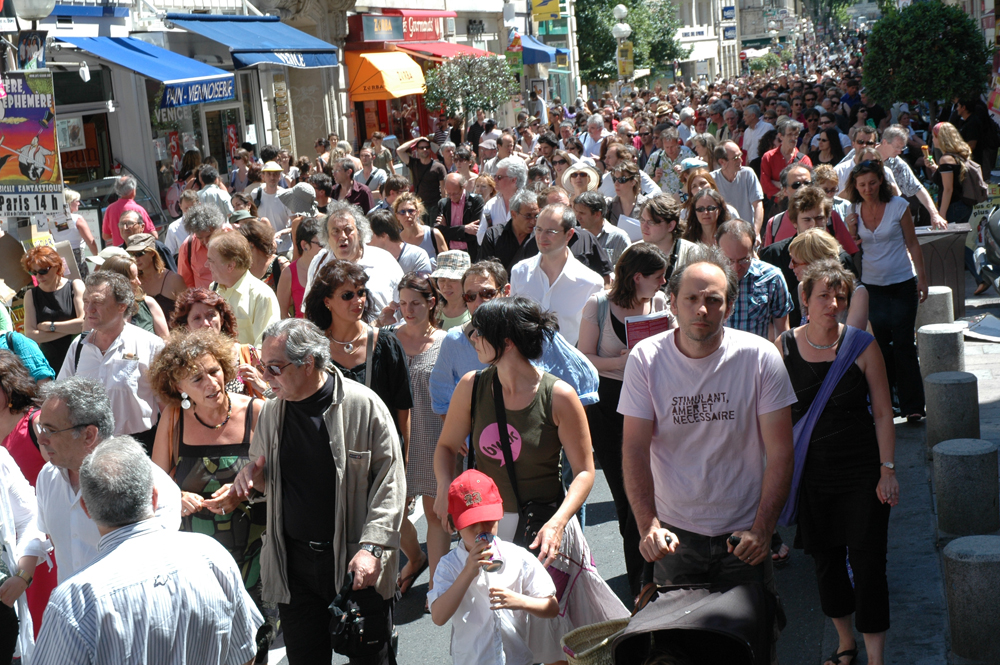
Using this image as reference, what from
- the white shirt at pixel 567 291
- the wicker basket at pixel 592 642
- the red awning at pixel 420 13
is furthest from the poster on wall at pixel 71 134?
the red awning at pixel 420 13

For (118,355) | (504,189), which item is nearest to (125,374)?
(118,355)

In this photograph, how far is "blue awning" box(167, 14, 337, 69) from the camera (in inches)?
722

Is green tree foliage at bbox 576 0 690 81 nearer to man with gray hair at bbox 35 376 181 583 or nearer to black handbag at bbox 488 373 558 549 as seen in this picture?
black handbag at bbox 488 373 558 549

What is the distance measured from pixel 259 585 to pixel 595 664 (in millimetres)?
1668

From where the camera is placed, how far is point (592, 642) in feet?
12.2

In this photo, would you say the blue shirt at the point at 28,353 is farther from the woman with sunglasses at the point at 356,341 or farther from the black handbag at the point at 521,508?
the black handbag at the point at 521,508

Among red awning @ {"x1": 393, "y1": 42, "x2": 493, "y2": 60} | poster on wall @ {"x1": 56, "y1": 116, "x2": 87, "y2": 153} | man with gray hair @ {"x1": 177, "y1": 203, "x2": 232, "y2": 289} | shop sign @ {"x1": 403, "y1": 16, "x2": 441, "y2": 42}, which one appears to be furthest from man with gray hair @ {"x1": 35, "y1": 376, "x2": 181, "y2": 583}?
shop sign @ {"x1": 403, "y1": 16, "x2": 441, "y2": 42}

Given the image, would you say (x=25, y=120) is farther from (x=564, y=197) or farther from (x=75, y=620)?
(x=75, y=620)

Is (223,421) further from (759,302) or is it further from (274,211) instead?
(274,211)

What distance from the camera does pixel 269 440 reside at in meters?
4.18

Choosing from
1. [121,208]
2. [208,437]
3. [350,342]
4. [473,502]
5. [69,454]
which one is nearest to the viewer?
[473,502]

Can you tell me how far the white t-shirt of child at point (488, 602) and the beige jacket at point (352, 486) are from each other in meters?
0.37

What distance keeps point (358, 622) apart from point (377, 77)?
2396 cm

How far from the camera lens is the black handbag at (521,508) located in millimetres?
4125
